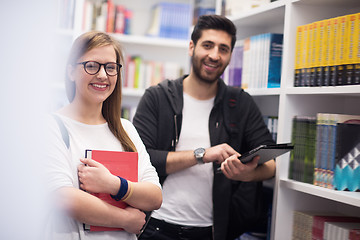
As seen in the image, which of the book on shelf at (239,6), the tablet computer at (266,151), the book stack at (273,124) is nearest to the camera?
the tablet computer at (266,151)

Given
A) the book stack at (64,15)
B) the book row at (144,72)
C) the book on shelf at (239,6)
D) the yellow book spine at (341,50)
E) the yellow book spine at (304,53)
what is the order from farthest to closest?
the book row at (144,72) < the book on shelf at (239,6) < the yellow book spine at (304,53) < the yellow book spine at (341,50) < the book stack at (64,15)

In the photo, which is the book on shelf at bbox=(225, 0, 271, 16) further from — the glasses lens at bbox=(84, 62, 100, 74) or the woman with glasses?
the glasses lens at bbox=(84, 62, 100, 74)

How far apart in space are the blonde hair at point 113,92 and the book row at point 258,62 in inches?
41.5

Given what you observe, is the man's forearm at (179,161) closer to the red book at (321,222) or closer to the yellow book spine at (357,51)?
the red book at (321,222)

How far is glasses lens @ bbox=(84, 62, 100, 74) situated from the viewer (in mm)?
1437

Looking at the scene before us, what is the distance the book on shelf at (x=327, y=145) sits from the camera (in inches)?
69.7


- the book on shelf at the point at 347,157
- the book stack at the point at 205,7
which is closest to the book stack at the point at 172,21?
the book stack at the point at 205,7

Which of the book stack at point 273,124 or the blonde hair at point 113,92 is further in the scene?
the book stack at point 273,124

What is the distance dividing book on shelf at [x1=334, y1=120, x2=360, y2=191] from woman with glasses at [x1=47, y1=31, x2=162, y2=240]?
804mm

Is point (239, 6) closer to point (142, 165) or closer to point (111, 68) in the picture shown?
point (111, 68)

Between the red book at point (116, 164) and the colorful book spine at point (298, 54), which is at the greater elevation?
the colorful book spine at point (298, 54)

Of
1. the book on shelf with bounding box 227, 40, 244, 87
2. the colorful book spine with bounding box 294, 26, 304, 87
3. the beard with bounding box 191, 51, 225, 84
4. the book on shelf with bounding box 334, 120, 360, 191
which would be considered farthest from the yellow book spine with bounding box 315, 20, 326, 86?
the book on shelf with bounding box 227, 40, 244, 87

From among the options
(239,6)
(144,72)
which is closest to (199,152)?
(239,6)

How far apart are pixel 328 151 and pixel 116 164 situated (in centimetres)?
96
